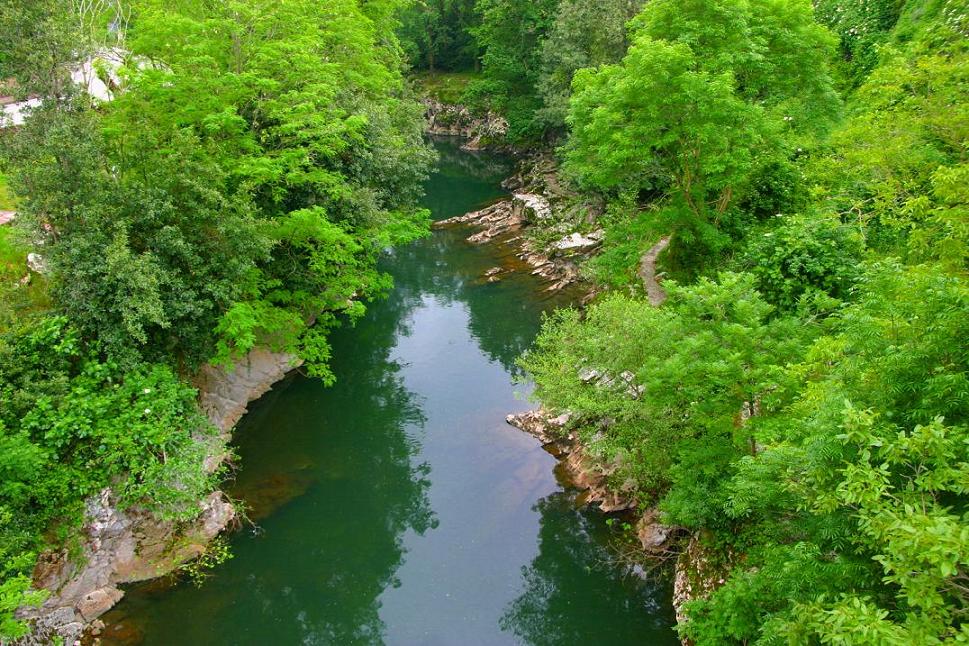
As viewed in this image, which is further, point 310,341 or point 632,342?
point 310,341

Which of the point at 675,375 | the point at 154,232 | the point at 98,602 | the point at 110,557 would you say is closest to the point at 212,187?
the point at 154,232

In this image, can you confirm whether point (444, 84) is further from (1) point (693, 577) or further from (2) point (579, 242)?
(1) point (693, 577)

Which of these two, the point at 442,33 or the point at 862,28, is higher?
the point at 442,33

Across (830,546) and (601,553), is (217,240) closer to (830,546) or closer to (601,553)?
(601,553)

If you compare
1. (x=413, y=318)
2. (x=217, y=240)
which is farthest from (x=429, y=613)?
(x=413, y=318)

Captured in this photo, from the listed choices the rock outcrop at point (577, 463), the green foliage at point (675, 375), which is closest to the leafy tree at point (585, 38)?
the rock outcrop at point (577, 463)

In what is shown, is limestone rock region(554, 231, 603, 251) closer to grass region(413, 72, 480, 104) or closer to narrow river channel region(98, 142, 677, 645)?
narrow river channel region(98, 142, 677, 645)

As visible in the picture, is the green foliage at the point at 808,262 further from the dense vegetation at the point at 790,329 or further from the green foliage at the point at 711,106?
the green foliage at the point at 711,106
